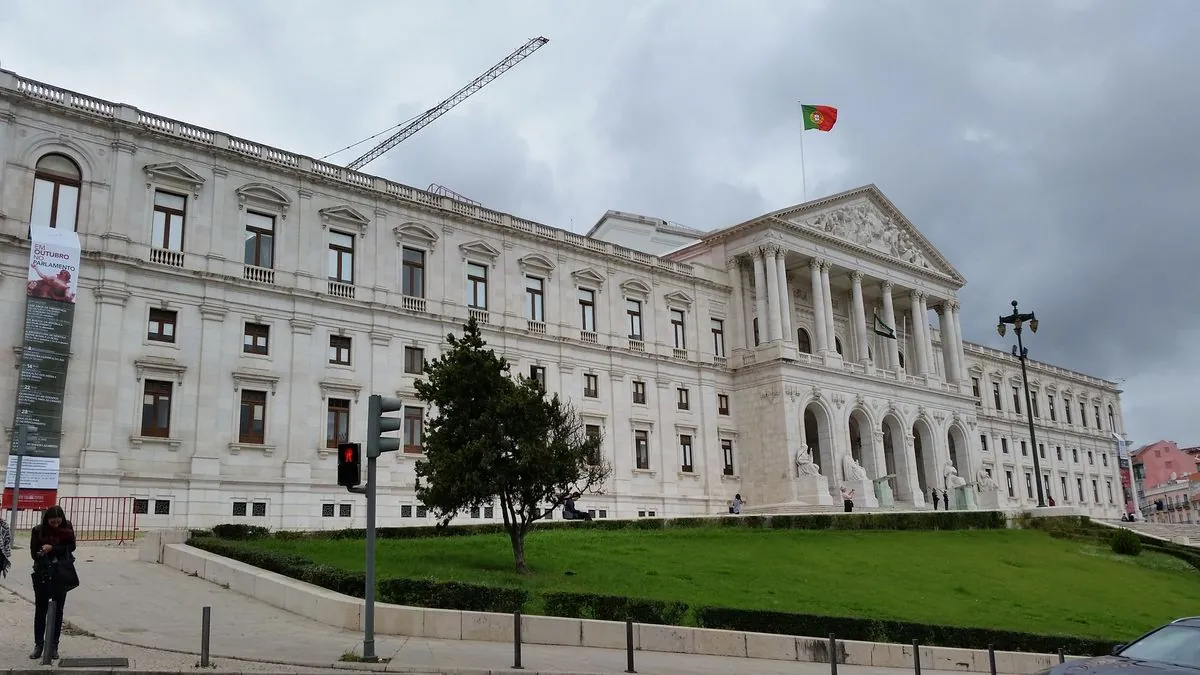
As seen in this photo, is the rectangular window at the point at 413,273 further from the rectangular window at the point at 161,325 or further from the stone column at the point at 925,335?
the stone column at the point at 925,335

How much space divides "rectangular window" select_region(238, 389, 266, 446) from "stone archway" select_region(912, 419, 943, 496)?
42.8 m

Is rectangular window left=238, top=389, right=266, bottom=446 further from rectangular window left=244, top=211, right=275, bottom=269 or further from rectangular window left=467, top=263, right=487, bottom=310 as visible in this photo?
rectangular window left=467, top=263, right=487, bottom=310

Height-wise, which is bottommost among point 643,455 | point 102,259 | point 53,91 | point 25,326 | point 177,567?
point 177,567

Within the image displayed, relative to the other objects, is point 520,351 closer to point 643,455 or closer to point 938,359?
point 643,455

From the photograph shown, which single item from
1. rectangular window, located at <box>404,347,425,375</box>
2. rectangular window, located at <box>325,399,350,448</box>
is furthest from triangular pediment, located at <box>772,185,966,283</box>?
rectangular window, located at <box>325,399,350,448</box>

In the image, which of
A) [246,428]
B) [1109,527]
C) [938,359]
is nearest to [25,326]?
[246,428]

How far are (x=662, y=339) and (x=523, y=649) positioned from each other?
3967 cm

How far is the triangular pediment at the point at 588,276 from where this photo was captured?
172ft

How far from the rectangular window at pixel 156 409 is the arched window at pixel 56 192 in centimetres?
654

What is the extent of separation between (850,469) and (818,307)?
10.1m

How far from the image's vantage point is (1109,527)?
45938 millimetres

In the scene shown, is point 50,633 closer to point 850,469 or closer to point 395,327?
point 395,327

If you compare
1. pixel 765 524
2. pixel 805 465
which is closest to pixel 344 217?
pixel 765 524

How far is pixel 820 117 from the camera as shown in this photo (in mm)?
60125
